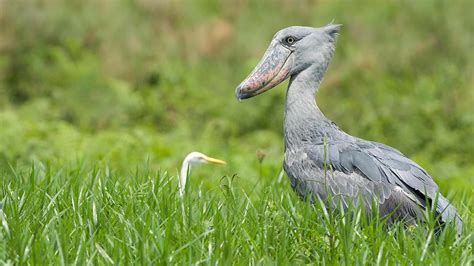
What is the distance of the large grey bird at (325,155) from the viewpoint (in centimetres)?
482

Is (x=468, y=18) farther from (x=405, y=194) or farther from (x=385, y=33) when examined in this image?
(x=405, y=194)

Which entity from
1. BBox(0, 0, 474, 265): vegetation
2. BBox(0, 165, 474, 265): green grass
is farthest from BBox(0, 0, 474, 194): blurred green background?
BBox(0, 165, 474, 265): green grass

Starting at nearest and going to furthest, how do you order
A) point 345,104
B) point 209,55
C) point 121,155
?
1. point 121,155
2. point 345,104
3. point 209,55

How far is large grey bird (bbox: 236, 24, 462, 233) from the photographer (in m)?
4.82

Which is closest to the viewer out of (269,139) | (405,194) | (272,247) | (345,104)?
(272,247)

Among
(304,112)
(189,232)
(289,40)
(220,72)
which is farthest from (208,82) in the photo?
(189,232)

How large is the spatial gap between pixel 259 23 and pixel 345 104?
2.02 m

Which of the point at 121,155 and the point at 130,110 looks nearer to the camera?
the point at 121,155

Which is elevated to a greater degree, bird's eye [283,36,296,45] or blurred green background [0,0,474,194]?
bird's eye [283,36,296,45]

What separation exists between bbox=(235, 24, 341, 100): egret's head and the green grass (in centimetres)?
74

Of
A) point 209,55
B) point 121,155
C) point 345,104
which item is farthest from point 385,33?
point 121,155

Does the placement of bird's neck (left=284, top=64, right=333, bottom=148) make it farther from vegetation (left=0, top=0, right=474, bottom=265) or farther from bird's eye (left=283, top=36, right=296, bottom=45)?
vegetation (left=0, top=0, right=474, bottom=265)

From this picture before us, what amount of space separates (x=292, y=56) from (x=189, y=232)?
155cm

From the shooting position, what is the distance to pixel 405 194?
15.8ft
